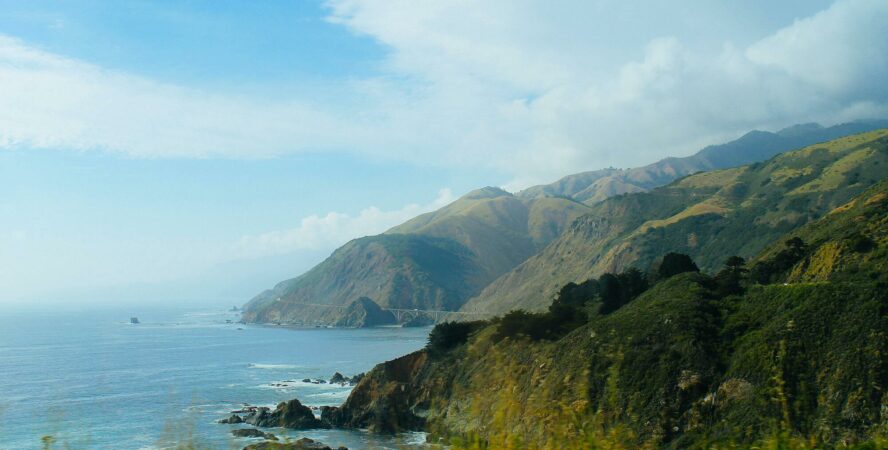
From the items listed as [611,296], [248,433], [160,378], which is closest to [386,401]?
[248,433]

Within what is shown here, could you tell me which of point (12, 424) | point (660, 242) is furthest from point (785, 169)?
point (12, 424)

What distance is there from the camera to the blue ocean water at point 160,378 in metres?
51.5

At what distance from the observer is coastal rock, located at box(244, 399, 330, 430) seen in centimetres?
5644

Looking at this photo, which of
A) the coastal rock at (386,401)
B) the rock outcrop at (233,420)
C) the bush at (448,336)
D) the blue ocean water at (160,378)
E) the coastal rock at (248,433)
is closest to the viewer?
the coastal rock at (248,433)

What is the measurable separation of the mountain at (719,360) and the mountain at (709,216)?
65.3m

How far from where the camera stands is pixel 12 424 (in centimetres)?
5734

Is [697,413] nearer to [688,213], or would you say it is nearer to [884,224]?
[884,224]

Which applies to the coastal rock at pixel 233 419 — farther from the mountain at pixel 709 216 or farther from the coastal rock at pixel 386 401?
the mountain at pixel 709 216

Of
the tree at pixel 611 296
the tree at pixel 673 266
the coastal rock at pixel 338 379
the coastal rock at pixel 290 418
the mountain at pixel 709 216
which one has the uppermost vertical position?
the mountain at pixel 709 216

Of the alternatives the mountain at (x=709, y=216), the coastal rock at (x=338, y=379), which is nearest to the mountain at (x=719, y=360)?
the coastal rock at (x=338, y=379)

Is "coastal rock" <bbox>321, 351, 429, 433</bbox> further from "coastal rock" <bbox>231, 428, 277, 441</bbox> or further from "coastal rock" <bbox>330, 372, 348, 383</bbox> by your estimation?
"coastal rock" <bbox>330, 372, 348, 383</bbox>

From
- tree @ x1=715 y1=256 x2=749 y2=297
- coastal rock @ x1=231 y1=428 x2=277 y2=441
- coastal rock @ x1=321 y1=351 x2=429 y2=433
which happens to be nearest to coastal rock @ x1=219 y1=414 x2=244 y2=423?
coastal rock @ x1=231 y1=428 x2=277 y2=441

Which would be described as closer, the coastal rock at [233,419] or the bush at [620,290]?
the coastal rock at [233,419]

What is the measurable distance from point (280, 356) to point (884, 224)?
96.5 m
